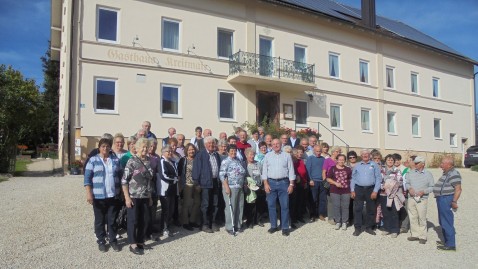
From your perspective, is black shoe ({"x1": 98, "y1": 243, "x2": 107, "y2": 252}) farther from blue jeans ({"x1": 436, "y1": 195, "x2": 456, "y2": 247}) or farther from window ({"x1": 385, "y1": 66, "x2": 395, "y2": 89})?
window ({"x1": 385, "y1": 66, "x2": 395, "y2": 89})

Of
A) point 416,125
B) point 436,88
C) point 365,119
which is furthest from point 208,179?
point 436,88

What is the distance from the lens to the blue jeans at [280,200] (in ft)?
25.6

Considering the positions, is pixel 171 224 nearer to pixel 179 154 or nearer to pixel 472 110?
pixel 179 154

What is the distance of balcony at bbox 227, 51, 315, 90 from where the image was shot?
1823 centimetres

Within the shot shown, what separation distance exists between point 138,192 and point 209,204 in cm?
182

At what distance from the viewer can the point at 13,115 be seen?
1415 cm

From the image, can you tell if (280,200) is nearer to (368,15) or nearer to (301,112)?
(301,112)

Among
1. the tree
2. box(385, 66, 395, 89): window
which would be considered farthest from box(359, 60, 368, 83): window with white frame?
the tree

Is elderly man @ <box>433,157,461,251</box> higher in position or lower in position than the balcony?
lower

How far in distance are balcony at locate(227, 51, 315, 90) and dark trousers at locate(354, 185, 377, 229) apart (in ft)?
34.0

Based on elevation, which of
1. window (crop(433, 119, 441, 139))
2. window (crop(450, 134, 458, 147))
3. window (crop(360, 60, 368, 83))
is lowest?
window (crop(450, 134, 458, 147))

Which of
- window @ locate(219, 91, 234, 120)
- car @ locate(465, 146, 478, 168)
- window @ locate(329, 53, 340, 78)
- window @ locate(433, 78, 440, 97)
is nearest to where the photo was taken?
window @ locate(219, 91, 234, 120)

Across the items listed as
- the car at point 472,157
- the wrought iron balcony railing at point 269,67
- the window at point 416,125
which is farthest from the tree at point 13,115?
the car at point 472,157

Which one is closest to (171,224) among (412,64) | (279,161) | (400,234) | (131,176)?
(131,176)
